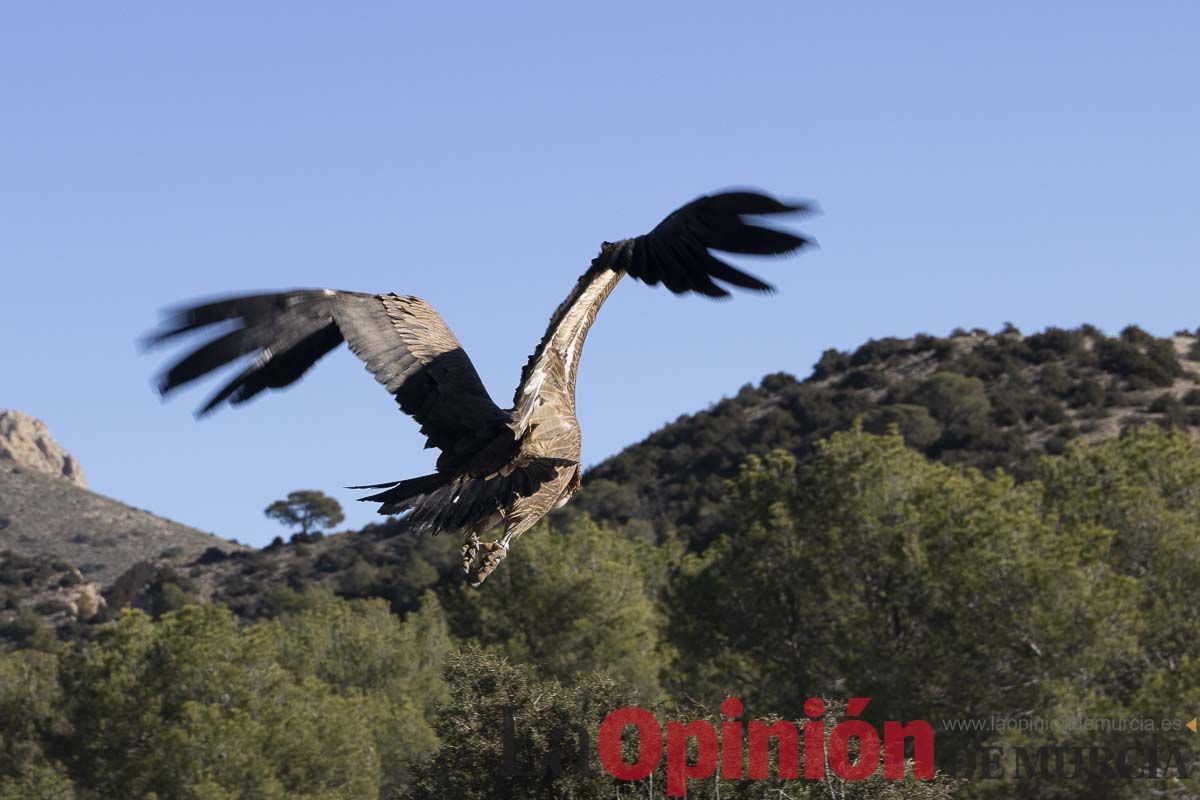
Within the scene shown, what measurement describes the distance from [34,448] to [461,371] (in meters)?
123

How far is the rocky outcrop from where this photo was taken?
403 ft

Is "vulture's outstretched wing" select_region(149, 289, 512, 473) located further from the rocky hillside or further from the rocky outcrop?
the rocky outcrop

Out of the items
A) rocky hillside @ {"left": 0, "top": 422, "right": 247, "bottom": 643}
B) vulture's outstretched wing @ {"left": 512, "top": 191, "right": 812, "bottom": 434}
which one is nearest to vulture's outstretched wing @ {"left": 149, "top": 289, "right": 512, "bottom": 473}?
vulture's outstretched wing @ {"left": 512, "top": 191, "right": 812, "bottom": 434}

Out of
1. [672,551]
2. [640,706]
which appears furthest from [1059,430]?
[640,706]

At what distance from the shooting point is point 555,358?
35.9 ft

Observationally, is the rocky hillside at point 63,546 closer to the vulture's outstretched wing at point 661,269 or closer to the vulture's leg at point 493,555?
the vulture's outstretched wing at point 661,269

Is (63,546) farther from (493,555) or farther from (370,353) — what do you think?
(493,555)

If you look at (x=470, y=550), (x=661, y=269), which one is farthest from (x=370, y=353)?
(x=661, y=269)

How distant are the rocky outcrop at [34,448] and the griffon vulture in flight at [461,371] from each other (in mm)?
113333

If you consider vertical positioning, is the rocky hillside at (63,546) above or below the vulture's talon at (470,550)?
above

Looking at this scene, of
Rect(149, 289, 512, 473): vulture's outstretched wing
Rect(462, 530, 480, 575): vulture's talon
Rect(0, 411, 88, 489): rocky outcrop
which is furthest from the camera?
Rect(0, 411, 88, 489): rocky outcrop

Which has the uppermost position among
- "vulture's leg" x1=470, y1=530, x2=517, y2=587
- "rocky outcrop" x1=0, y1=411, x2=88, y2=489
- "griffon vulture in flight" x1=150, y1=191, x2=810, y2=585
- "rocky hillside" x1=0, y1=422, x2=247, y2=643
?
"rocky outcrop" x1=0, y1=411, x2=88, y2=489

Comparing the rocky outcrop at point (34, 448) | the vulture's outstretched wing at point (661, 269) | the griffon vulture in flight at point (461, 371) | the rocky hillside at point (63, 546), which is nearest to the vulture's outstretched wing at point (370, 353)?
the griffon vulture in flight at point (461, 371)

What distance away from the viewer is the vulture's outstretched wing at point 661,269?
34.2 feet
